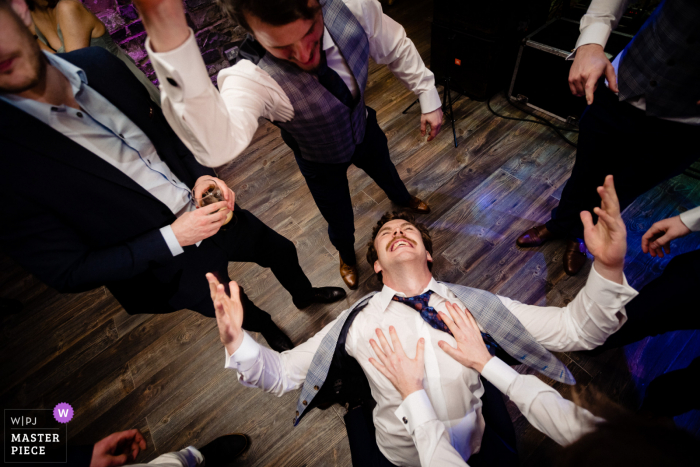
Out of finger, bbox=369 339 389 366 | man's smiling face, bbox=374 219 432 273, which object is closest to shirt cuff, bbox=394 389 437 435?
finger, bbox=369 339 389 366

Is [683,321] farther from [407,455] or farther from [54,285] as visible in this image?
[54,285]

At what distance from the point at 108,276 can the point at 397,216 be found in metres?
1.33

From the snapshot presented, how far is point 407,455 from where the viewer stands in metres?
1.26

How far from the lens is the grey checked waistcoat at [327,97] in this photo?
116cm

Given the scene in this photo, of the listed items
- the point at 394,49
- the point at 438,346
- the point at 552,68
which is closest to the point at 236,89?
the point at 394,49

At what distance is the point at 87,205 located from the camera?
42.3 inches

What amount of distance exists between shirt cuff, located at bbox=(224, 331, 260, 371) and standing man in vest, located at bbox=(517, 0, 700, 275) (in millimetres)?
1820

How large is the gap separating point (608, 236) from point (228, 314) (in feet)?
4.35

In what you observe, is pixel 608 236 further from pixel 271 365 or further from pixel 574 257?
pixel 271 365

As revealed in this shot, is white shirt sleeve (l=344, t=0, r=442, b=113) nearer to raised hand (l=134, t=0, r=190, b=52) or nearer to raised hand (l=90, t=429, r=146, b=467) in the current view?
raised hand (l=134, t=0, r=190, b=52)

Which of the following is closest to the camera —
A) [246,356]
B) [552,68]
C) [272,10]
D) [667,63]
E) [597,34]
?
[272,10]

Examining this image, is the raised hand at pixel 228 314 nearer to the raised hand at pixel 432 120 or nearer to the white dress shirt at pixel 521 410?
the white dress shirt at pixel 521 410

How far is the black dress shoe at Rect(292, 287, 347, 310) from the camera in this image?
214 cm

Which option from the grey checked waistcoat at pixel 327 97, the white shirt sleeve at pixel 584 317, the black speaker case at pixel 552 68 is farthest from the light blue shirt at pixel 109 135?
the black speaker case at pixel 552 68
